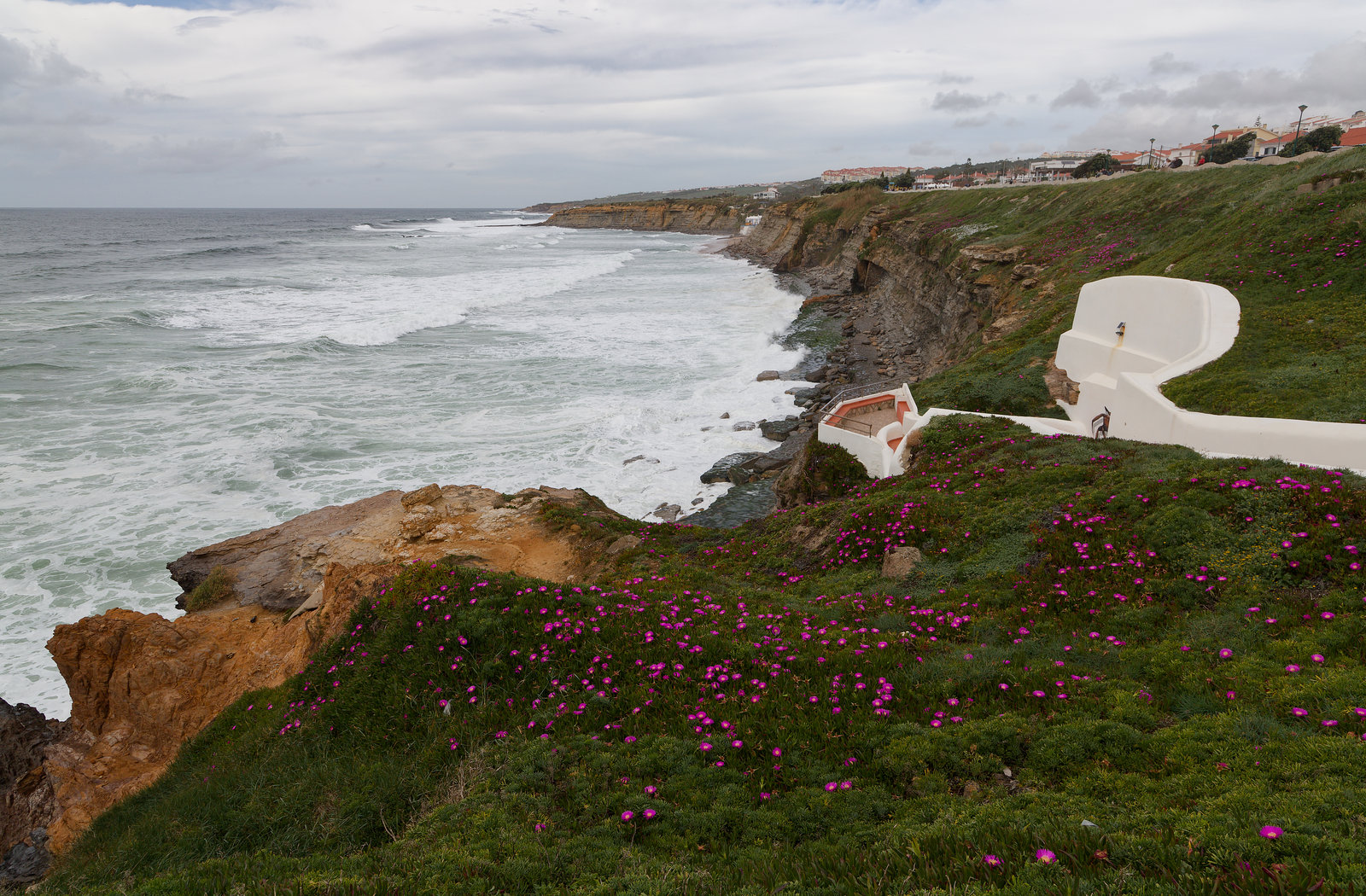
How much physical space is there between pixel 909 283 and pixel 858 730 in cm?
4547

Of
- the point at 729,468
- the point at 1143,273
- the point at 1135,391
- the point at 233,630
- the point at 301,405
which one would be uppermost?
A: the point at 1143,273

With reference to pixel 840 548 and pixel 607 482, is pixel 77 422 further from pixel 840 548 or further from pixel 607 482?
pixel 840 548

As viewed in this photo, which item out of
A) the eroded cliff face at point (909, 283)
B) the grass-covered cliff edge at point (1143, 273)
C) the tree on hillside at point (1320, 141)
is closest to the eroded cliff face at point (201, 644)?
the grass-covered cliff edge at point (1143, 273)

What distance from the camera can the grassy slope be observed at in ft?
43.0

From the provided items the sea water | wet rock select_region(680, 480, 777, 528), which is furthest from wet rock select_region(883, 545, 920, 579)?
the sea water

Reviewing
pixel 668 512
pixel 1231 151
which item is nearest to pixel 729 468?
pixel 668 512

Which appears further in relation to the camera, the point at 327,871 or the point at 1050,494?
the point at 1050,494

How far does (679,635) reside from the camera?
7711mm

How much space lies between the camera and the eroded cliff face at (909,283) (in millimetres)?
31359

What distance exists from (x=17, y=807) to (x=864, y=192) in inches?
3247

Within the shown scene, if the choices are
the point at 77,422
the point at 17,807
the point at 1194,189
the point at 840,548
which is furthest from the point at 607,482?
the point at 1194,189

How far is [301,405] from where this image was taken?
2594 cm

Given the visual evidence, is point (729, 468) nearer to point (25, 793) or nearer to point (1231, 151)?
point (25, 793)

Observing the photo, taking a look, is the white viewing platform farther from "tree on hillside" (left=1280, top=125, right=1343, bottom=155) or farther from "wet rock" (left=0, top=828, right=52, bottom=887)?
"tree on hillside" (left=1280, top=125, right=1343, bottom=155)
